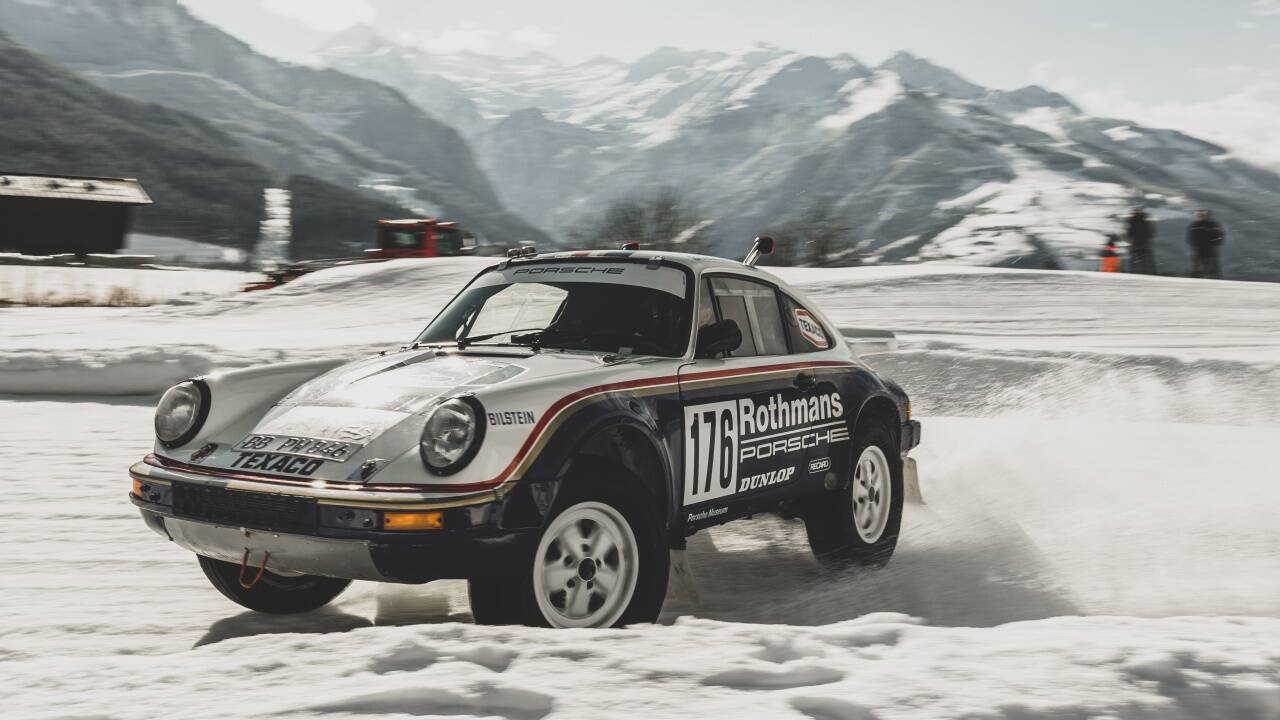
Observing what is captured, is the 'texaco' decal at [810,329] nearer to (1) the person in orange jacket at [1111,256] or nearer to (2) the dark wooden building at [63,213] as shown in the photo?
(1) the person in orange jacket at [1111,256]

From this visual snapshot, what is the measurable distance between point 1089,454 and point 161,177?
162 m

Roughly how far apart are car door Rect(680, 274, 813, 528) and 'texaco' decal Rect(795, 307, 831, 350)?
0.52 feet

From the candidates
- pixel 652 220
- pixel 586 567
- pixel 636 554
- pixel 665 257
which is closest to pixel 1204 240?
pixel 665 257

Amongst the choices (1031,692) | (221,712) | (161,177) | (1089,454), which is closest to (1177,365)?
(1089,454)

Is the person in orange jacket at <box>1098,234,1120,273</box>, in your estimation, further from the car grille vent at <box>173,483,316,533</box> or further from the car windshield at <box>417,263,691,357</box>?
the car grille vent at <box>173,483,316,533</box>

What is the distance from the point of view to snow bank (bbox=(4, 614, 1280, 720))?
10.7 ft

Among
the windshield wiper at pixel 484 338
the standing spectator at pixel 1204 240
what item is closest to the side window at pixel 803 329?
the windshield wiper at pixel 484 338

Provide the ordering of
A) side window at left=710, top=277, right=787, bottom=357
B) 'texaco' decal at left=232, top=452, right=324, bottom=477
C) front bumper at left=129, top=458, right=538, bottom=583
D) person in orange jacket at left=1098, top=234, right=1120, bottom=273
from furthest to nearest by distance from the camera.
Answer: person in orange jacket at left=1098, top=234, right=1120, bottom=273, side window at left=710, top=277, right=787, bottom=357, 'texaco' decal at left=232, top=452, right=324, bottom=477, front bumper at left=129, top=458, right=538, bottom=583

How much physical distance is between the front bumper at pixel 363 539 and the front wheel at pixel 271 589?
635 mm

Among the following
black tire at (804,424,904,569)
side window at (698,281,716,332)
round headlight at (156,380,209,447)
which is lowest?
black tire at (804,424,904,569)

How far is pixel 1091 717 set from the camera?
10.7ft

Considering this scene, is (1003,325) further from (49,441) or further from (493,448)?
(493,448)

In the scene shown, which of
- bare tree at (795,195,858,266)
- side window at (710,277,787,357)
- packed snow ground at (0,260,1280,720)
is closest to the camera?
packed snow ground at (0,260,1280,720)

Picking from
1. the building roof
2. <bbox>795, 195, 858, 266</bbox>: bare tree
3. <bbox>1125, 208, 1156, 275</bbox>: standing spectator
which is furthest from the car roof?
the building roof
